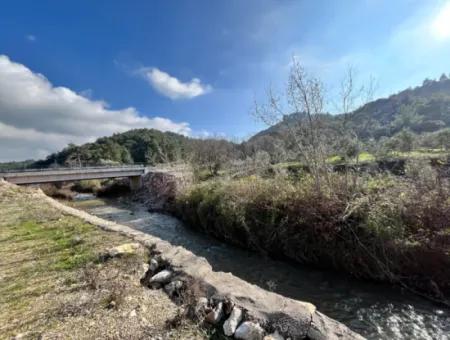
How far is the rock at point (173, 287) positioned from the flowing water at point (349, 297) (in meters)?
2.75

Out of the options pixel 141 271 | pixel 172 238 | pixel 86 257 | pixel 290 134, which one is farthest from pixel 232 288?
pixel 172 238

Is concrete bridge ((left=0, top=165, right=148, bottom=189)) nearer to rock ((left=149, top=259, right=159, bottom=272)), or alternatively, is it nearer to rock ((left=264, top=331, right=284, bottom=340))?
rock ((left=149, top=259, right=159, bottom=272))

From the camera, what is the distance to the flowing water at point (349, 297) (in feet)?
12.4

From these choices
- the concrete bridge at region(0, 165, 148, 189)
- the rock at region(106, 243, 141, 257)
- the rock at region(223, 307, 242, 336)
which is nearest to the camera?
the rock at region(223, 307, 242, 336)

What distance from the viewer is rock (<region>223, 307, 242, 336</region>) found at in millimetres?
2367

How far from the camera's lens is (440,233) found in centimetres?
443

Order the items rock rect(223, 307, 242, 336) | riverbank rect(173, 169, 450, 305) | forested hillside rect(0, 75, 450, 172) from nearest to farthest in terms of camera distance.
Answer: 1. rock rect(223, 307, 242, 336)
2. riverbank rect(173, 169, 450, 305)
3. forested hillside rect(0, 75, 450, 172)

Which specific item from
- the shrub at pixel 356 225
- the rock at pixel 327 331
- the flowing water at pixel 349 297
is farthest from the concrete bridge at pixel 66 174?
the rock at pixel 327 331

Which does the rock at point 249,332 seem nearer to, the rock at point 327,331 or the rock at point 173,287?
the rock at point 327,331

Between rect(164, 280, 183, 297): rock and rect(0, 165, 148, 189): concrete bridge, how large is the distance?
22964 mm

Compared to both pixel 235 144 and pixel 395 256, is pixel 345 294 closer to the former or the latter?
pixel 395 256

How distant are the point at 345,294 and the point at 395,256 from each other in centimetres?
128

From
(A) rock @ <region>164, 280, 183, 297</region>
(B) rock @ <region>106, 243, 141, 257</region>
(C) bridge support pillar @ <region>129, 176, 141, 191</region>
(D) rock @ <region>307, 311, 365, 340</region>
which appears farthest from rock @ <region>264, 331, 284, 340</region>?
(C) bridge support pillar @ <region>129, 176, 141, 191</region>

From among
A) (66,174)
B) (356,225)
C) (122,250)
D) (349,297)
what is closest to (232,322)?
(122,250)
